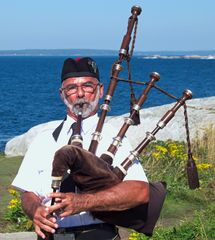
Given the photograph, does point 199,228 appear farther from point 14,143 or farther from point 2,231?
point 14,143

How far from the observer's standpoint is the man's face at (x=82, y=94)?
348 cm

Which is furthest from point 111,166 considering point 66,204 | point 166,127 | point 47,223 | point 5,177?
point 166,127

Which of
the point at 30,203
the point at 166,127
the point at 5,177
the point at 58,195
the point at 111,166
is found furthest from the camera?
the point at 166,127

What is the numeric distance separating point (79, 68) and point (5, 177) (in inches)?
264

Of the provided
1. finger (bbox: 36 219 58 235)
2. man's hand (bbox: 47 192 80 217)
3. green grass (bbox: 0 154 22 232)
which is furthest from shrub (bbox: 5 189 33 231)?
man's hand (bbox: 47 192 80 217)

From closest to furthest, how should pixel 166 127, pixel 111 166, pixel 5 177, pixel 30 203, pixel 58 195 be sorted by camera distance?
pixel 58 195
pixel 111 166
pixel 30 203
pixel 5 177
pixel 166 127

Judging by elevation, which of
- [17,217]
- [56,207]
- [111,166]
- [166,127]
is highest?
[111,166]

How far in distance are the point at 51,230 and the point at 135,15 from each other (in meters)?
1.42

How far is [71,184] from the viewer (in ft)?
10.9

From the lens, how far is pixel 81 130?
3.50 metres

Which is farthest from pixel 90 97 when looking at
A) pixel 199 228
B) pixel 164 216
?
pixel 164 216

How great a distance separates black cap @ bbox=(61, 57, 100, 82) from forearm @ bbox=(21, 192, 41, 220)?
666 millimetres

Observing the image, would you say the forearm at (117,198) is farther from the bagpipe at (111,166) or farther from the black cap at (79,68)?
the black cap at (79,68)

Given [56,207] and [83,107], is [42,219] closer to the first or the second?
[56,207]
